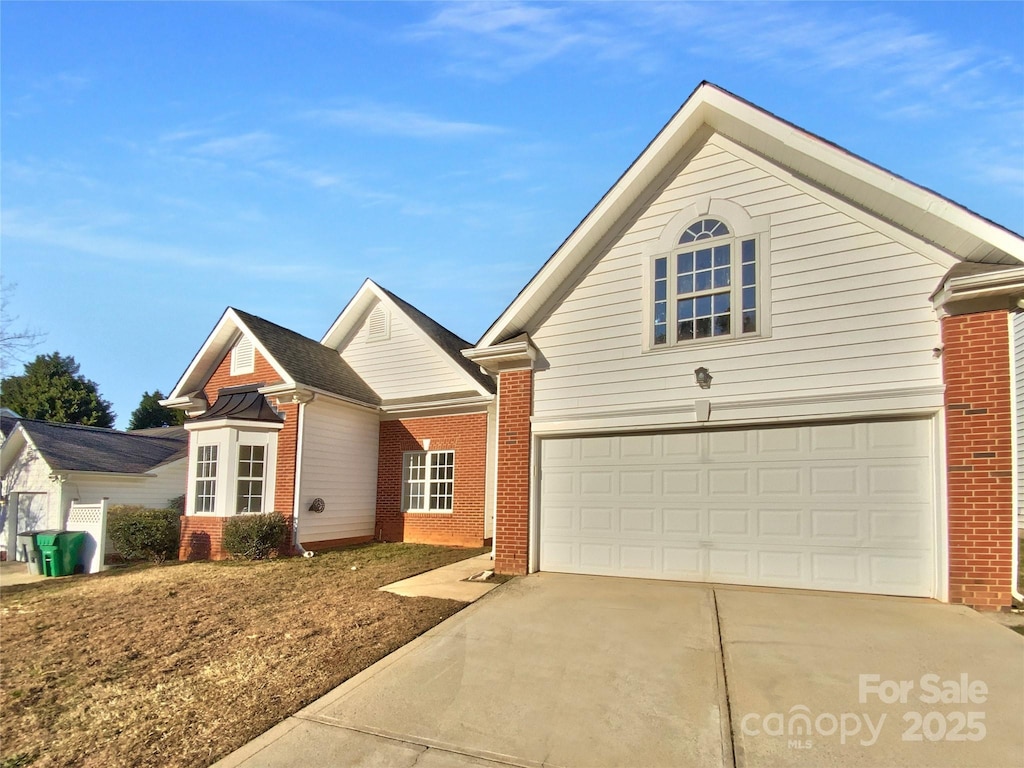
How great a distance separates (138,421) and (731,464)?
49.0 metres

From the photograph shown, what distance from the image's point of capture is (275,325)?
1647 cm

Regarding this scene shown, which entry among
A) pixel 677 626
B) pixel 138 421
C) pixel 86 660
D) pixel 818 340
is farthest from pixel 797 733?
pixel 138 421

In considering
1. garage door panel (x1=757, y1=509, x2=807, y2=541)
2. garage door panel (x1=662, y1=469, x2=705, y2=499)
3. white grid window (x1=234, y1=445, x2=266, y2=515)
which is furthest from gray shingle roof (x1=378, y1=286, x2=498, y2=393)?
garage door panel (x1=757, y1=509, x2=807, y2=541)

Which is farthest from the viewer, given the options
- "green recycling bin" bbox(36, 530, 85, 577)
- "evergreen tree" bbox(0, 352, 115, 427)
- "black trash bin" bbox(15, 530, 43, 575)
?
"evergreen tree" bbox(0, 352, 115, 427)

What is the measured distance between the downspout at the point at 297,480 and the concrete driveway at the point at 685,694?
7.57 m

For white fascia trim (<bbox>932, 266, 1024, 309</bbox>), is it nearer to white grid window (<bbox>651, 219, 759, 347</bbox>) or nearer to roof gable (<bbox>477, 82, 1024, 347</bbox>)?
roof gable (<bbox>477, 82, 1024, 347</bbox>)

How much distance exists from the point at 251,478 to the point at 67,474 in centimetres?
619

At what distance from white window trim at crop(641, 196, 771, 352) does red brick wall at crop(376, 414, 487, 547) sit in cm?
673

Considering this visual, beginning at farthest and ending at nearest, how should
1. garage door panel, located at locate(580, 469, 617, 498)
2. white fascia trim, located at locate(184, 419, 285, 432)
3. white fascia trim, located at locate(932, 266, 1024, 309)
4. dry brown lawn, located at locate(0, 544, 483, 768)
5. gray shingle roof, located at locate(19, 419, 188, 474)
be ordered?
1. gray shingle roof, located at locate(19, 419, 188, 474)
2. white fascia trim, located at locate(184, 419, 285, 432)
3. garage door panel, located at locate(580, 469, 617, 498)
4. white fascia trim, located at locate(932, 266, 1024, 309)
5. dry brown lawn, located at locate(0, 544, 483, 768)

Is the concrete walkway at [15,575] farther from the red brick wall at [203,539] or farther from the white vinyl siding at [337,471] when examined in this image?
the white vinyl siding at [337,471]

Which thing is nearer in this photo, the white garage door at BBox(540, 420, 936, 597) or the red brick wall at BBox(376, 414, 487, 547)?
the white garage door at BBox(540, 420, 936, 597)

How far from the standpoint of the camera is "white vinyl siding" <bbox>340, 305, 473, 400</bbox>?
15.5 meters

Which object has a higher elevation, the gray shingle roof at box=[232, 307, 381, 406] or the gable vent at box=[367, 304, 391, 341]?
the gable vent at box=[367, 304, 391, 341]

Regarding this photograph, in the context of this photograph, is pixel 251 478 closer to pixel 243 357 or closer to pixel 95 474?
pixel 243 357
